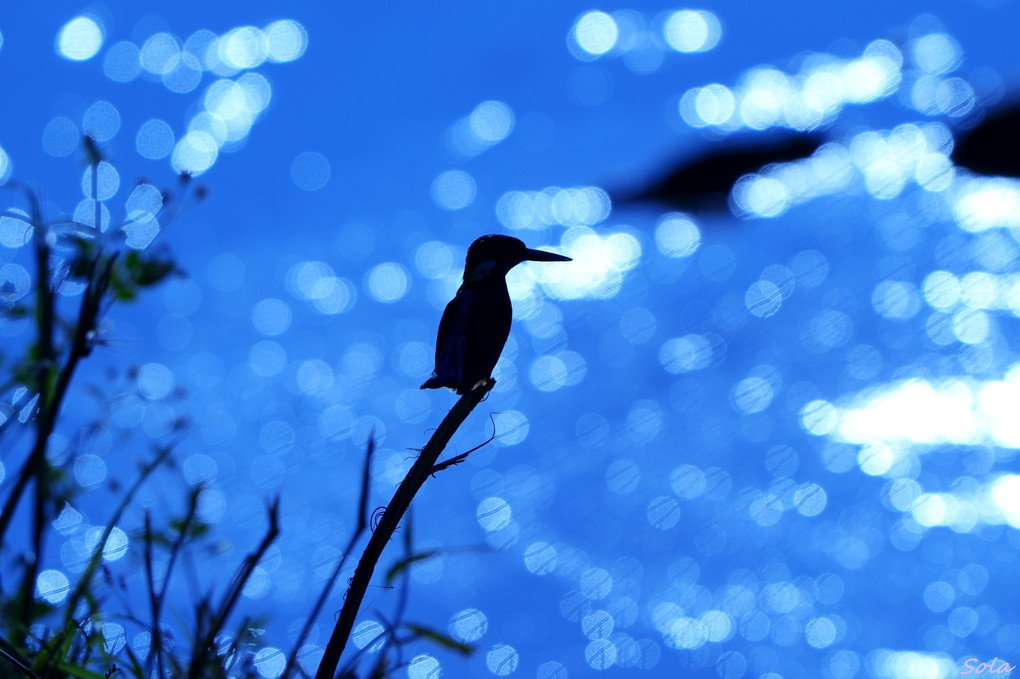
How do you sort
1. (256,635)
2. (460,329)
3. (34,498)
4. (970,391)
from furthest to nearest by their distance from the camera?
1. (970,391)
2. (34,498)
3. (256,635)
4. (460,329)

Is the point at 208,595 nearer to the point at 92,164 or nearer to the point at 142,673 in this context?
the point at 142,673

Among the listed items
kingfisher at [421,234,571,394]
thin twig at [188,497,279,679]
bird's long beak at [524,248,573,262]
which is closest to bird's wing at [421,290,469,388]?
kingfisher at [421,234,571,394]

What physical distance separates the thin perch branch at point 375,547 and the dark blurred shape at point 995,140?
170 inches

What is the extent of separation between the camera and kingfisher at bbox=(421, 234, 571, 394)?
137 cm

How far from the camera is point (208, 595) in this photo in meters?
1.41

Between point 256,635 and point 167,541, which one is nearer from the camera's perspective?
point 256,635

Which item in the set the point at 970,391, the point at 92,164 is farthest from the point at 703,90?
the point at 92,164

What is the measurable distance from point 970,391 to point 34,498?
3357 mm

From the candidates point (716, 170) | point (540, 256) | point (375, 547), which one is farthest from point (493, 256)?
point (716, 170)

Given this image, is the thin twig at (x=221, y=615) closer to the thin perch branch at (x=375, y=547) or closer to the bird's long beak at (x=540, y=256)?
the thin perch branch at (x=375, y=547)

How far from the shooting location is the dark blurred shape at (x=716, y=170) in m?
4.82

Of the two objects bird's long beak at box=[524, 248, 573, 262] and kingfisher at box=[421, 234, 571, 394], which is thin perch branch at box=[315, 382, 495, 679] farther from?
bird's long beak at box=[524, 248, 573, 262]

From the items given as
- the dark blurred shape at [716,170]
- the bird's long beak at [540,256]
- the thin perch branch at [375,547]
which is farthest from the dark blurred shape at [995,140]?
the thin perch branch at [375,547]

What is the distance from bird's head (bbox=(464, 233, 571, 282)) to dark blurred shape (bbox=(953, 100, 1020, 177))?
3.98 metres
